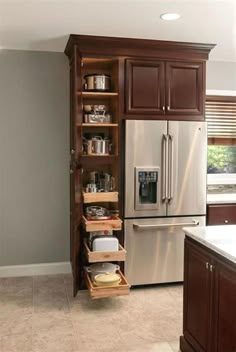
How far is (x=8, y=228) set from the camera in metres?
4.05

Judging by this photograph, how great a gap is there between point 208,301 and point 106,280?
129 centimetres

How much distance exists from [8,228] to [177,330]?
207 centimetres

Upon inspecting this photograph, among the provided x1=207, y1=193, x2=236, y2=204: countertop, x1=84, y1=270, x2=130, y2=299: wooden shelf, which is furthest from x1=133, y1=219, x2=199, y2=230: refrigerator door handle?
x1=84, y1=270, x2=130, y2=299: wooden shelf

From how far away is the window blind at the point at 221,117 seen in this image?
14.9ft

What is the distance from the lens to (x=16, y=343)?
8.95ft

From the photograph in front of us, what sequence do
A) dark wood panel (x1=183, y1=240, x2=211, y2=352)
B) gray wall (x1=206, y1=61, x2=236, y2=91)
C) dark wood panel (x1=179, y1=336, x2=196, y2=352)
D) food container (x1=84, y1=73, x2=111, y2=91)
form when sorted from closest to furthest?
dark wood panel (x1=183, y1=240, x2=211, y2=352), dark wood panel (x1=179, y1=336, x2=196, y2=352), food container (x1=84, y1=73, x2=111, y2=91), gray wall (x1=206, y1=61, x2=236, y2=91)

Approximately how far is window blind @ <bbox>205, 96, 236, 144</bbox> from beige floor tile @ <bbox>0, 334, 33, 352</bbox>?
3.06 metres

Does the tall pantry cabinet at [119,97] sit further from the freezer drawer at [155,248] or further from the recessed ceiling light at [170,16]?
the recessed ceiling light at [170,16]

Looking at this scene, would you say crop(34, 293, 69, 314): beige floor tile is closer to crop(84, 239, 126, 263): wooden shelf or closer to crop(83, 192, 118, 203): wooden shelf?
crop(84, 239, 126, 263): wooden shelf

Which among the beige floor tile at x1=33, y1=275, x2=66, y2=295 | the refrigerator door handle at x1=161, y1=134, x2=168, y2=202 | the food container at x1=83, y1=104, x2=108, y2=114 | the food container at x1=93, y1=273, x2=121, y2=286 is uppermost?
the food container at x1=83, y1=104, x2=108, y2=114

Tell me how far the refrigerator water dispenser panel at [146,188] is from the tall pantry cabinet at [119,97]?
15 cm

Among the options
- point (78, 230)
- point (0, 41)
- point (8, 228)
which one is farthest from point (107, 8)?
point (8, 228)

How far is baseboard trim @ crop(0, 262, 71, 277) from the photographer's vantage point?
160 inches

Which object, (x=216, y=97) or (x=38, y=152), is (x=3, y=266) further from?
(x=216, y=97)
